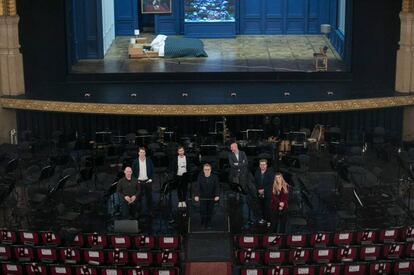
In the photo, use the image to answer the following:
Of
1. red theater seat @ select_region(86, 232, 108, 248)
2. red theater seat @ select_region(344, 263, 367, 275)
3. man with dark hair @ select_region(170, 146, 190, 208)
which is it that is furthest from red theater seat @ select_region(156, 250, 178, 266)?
man with dark hair @ select_region(170, 146, 190, 208)

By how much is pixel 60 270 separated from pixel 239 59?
15982 mm

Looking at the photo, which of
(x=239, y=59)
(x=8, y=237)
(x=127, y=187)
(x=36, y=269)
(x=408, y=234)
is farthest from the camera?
(x=239, y=59)

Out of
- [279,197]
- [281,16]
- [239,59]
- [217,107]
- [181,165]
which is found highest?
[281,16]

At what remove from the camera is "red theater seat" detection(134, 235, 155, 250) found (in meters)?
20.3

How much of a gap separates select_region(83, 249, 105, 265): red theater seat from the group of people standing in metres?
2.81

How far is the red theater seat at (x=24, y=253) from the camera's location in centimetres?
1992

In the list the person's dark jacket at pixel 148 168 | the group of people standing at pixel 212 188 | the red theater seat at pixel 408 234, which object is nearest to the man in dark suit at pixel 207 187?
the group of people standing at pixel 212 188

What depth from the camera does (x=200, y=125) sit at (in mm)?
29531

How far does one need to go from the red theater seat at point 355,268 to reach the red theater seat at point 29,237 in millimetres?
6247

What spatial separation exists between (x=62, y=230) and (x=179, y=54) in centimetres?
1438

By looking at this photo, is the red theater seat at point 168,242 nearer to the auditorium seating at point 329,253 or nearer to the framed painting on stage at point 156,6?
the auditorium seating at point 329,253

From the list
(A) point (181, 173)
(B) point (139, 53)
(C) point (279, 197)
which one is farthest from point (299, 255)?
(B) point (139, 53)

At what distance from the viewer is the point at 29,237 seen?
67.3 feet

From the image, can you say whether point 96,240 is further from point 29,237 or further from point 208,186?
point 208,186
